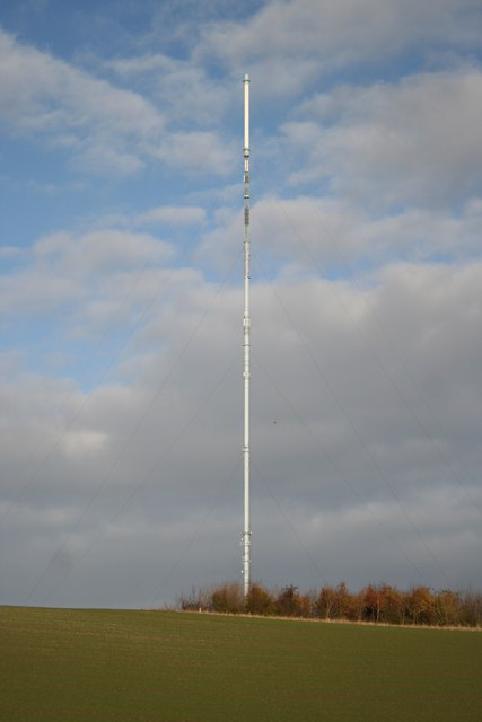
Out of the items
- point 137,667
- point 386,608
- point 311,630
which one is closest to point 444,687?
point 137,667

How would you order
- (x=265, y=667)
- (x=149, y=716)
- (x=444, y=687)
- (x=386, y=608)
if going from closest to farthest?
(x=149, y=716) → (x=444, y=687) → (x=265, y=667) → (x=386, y=608)

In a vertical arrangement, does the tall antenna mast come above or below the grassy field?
above

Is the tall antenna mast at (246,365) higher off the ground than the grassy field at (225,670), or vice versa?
the tall antenna mast at (246,365)

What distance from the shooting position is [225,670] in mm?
20172

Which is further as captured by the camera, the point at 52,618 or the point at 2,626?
the point at 52,618

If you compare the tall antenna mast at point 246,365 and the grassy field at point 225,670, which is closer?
the grassy field at point 225,670

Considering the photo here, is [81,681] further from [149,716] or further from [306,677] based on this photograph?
[306,677]

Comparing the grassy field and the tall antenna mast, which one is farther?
the tall antenna mast

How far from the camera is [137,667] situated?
19797 mm

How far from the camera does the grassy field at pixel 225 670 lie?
15.7 metres

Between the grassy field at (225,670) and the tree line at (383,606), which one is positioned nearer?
the grassy field at (225,670)

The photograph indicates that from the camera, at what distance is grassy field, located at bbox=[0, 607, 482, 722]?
1574 cm

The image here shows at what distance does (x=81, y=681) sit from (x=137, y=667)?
2.31 m

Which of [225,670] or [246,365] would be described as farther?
[246,365]
